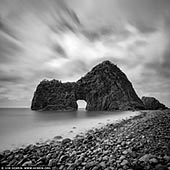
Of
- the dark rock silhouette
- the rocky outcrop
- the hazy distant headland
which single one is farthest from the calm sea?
the rocky outcrop

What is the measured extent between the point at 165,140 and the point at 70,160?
392 cm

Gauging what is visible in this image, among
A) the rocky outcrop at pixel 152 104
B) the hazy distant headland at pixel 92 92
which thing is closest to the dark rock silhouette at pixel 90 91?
the hazy distant headland at pixel 92 92

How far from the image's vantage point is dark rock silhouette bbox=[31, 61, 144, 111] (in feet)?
305

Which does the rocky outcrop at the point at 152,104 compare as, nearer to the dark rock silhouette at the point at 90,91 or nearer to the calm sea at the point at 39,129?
the dark rock silhouette at the point at 90,91

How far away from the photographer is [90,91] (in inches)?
4018

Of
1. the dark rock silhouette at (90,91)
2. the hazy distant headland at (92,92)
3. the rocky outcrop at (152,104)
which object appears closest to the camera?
the rocky outcrop at (152,104)

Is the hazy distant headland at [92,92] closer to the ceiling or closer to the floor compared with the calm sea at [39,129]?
closer to the ceiling

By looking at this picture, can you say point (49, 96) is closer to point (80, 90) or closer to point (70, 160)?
point (80, 90)

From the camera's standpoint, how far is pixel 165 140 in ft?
16.0

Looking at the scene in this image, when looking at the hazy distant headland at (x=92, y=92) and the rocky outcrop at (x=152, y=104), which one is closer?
the rocky outcrop at (x=152, y=104)

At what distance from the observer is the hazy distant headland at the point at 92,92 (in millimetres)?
91438

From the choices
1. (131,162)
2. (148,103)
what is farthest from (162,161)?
(148,103)

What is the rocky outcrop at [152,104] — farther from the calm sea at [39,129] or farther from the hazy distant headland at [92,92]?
the calm sea at [39,129]

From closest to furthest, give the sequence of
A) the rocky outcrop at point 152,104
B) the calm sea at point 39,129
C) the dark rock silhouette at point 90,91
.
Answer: the calm sea at point 39,129 < the rocky outcrop at point 152,104 < the dark rock silhouette at point 90,91
